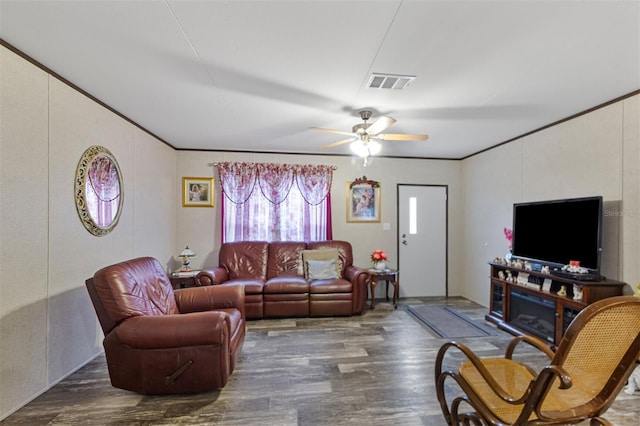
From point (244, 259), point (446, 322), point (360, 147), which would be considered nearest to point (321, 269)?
point (244, 259)

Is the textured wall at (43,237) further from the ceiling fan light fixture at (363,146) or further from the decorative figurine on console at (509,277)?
the decorative figurine on console at (509,277)

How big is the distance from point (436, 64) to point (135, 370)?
313 cm

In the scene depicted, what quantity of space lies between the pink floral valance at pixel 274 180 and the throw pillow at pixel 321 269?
1053mm

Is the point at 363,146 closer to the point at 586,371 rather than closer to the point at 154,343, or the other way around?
the point at 586,371

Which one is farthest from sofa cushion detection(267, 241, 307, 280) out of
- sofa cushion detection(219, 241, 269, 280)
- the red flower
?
the red flower

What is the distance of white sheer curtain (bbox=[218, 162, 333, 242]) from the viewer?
468 centimetres

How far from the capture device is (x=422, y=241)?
5.11 metres

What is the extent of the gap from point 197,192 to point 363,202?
285 cm

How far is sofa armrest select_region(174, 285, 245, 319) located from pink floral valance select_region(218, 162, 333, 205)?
2.12 metres

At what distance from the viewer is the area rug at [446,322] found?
338 cm

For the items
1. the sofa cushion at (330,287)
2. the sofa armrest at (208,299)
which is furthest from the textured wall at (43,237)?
the sofa cushion at (330,287)

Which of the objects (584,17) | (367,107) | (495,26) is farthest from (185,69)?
(584,17)

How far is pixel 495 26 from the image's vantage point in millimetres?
1686

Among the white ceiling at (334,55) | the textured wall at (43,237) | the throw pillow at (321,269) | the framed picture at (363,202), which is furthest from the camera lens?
the framed picture at (363,202)
